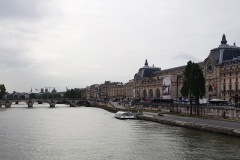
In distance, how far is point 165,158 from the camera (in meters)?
30.4

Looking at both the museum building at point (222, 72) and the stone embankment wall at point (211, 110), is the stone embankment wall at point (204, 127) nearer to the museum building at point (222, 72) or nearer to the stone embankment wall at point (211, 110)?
the stone embankment wall at point (211, 110)

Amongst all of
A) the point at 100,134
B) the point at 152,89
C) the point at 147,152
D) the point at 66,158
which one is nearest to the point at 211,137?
the point at 147,152

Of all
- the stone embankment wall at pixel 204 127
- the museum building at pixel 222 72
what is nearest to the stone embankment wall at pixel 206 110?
the stone embankment wall at pixel 204 127

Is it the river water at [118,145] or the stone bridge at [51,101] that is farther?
the stone bridge at [51,101]

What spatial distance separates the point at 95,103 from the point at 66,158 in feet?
448

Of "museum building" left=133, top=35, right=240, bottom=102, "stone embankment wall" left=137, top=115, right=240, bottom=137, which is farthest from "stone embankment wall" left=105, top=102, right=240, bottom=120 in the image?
"museum building" left=133, top=35, right=240, bottom=102

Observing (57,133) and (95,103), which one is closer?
(57,133)

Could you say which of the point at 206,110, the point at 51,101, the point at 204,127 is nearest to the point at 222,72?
the point at 206,110

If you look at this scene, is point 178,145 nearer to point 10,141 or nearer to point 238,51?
point 10,141

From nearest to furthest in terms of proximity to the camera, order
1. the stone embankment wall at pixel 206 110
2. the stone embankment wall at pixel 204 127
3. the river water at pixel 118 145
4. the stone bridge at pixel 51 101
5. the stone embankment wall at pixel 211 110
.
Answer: the river water at pixel 118 145
the stone embankment wall at pixel 204 127
the stone embankment wall at pixel 211 110
the stone embankment wall at pixel 206 110
the stone bridge at pixel 51 101

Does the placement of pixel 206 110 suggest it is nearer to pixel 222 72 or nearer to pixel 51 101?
pixel 222 72

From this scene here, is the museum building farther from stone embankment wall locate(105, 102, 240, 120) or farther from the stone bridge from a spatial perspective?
the stone bridge

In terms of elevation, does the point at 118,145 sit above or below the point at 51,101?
below

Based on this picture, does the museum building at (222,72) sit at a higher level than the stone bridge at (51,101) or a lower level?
higher
